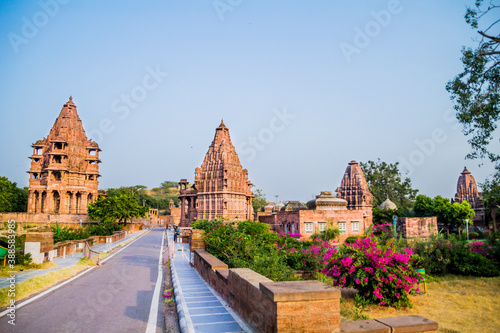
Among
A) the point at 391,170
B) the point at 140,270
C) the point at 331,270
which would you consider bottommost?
the point at 140,270

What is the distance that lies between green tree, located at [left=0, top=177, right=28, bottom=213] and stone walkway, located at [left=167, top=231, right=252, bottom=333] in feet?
164

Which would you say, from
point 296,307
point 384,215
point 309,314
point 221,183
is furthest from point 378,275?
point 384,215

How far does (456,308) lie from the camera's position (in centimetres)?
764

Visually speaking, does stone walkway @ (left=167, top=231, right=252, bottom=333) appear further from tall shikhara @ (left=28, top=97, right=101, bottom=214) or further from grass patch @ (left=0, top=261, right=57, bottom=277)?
tall shikhara @ (left=28, top=97, right=101, bottom=214)

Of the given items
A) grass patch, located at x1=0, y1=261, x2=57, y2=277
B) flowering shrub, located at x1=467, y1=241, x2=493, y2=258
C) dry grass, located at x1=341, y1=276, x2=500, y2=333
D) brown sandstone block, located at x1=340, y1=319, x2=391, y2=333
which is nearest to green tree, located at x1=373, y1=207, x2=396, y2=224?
flowering shrub, located at x1=467, y1=241, x2=493, y2=258

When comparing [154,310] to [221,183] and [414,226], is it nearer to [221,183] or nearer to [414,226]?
[414,226]

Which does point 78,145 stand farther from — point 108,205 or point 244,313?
point 244,313

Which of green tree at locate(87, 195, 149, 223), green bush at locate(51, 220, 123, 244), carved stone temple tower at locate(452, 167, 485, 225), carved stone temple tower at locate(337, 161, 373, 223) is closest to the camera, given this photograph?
green bush at locate(51, 220, 123, 244)

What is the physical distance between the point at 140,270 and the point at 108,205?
26288mm

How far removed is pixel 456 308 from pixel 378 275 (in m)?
2.11

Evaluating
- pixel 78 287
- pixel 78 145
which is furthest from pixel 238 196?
pixel 78 287

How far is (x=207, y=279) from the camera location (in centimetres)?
894

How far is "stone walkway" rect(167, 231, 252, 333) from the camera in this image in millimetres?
5172

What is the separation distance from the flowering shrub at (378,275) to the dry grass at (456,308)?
25 cm
